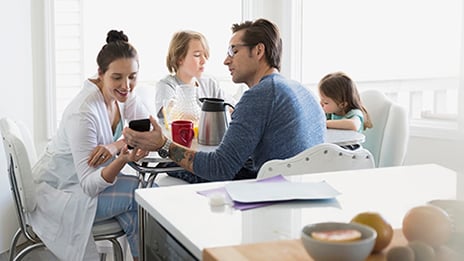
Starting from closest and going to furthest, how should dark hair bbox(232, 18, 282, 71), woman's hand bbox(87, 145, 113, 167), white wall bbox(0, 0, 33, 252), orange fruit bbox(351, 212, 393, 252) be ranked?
orange fruit bbox(351, 212, 393, 252)
dark hair bbox(232, 18, 282, 71)
woman's hand bbox(87, 145, 113, 167)
white wall bbox(0, 0, 33, 252)

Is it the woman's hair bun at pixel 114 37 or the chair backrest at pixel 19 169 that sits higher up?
the woman's hair bun at pixel 114 37

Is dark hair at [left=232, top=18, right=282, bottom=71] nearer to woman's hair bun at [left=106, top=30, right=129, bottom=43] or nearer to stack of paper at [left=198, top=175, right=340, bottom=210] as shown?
woman's hair bun at [left=106, top=30, right=129, bottom=43]

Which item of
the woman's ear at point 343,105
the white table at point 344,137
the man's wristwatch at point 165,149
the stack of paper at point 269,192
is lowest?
the white table at point 344,137

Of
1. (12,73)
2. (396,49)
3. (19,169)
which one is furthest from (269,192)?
(396,49)

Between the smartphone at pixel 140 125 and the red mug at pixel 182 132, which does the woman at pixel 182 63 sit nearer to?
the red mug at pixel 182 132

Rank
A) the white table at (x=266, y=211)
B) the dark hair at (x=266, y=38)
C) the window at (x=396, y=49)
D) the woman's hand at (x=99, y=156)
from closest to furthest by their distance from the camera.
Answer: the white table at (x=266, y=211), the dark hair at (x=266, y=38), the woman's hand at (x=99, y=156), the window at (x=396, y=49)

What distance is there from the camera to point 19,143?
253cm

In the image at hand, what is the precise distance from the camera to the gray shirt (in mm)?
2191

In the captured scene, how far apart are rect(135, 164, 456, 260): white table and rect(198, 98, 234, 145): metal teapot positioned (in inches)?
44.2

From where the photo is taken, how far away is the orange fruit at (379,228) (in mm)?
991

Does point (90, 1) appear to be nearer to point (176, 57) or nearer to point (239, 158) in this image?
point (176, 57)

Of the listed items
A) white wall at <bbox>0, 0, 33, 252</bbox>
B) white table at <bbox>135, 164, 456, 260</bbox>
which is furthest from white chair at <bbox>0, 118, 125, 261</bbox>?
white table at <bbox>135, 164, 456, 260</bbox>

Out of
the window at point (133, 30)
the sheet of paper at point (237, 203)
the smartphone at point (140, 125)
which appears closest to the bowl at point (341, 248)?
the sheet of paper at point (237, 203)

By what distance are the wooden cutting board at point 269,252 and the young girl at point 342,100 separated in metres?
2.18
